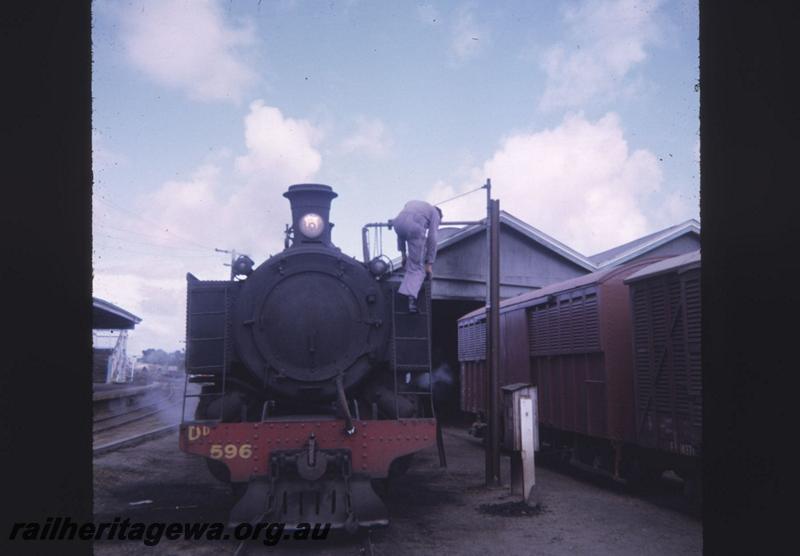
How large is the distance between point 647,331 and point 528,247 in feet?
37.1

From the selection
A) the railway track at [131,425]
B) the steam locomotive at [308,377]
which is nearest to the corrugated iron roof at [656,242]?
the railway track at [131,425]

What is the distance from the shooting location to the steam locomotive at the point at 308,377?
6.40 m

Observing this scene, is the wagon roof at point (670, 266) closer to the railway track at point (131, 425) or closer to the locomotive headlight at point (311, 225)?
the locomotive headlight at point (311, 225)

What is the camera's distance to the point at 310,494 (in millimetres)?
6367

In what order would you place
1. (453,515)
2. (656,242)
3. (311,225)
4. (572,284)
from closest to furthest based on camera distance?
(311,225) < (453,515) < (572,284) < (656,242)

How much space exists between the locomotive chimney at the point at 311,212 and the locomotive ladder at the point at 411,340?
42.4 inches

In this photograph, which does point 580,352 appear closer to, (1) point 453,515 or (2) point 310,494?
(1) point 453,515

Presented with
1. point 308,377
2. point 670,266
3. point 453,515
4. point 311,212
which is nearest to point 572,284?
point 670,266

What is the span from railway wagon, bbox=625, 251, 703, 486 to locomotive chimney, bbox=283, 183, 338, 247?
393cm

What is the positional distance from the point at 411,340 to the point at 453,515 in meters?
2.06

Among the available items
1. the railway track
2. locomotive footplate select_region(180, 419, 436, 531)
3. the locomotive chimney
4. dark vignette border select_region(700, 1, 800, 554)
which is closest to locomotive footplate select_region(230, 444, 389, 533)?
locomotive footplate select_region(180, 419, 436, 531)

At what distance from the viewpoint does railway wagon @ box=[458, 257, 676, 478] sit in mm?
9055

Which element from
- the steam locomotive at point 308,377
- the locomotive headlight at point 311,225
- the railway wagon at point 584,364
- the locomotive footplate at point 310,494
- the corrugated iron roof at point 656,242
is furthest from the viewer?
the corrugated iron roof at point 656,242

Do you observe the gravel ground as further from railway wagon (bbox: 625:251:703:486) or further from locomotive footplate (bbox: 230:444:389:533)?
railway wagon (bbox: 625:251:703:486)
